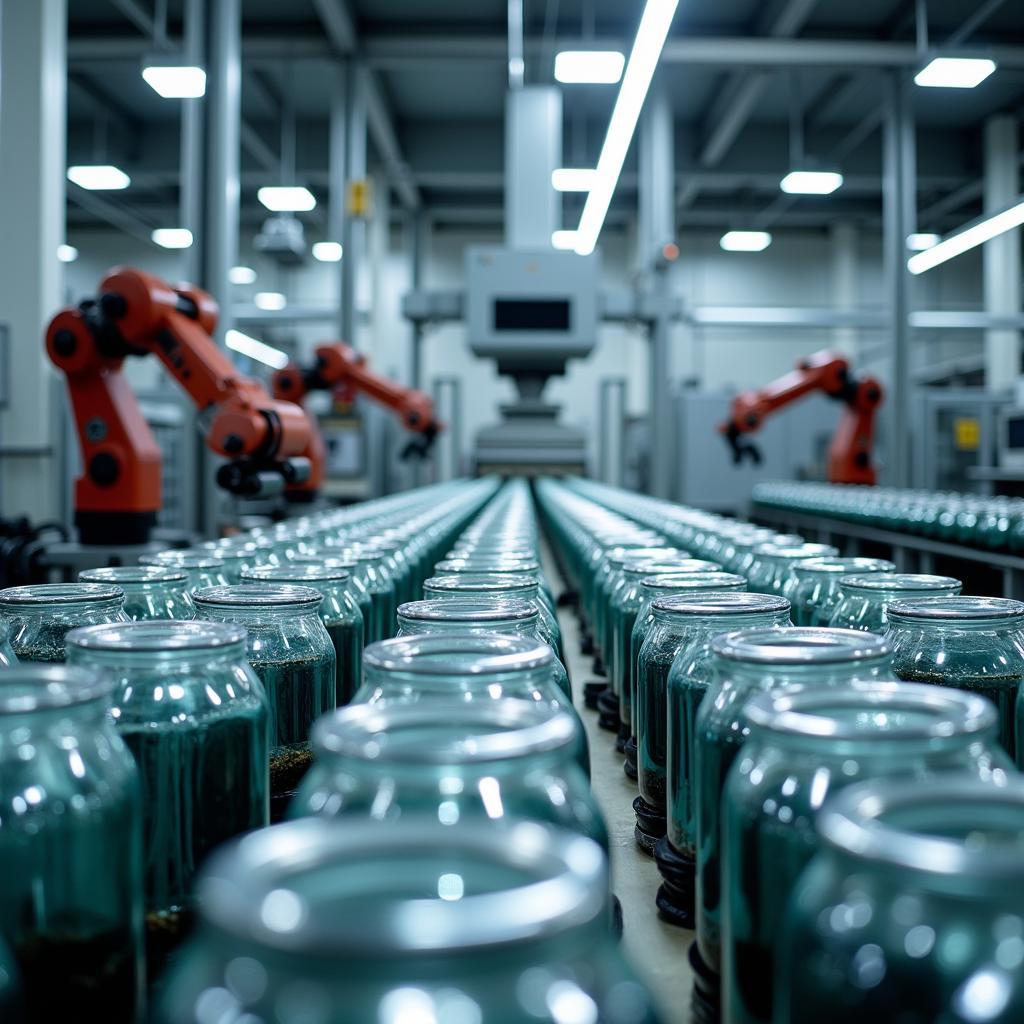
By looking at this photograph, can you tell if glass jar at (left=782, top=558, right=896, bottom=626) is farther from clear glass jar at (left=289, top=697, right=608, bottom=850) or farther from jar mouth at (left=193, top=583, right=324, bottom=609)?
clear glass jar at (left=289, top=697, right=608, bottom=850)

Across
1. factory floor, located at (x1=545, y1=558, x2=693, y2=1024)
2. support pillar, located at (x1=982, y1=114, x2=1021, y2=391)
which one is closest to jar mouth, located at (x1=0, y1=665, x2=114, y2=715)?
factory floor, located at (x1=545, y1=558, x2=693, y2=1024)

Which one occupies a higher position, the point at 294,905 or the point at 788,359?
the point at 788,359

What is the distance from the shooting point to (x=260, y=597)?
87 centimetres

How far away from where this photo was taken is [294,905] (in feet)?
1.01

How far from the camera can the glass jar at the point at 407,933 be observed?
11.2 inches

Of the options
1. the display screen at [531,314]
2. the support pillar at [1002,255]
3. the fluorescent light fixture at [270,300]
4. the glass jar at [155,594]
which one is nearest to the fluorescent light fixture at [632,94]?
the display screen at [531,314]

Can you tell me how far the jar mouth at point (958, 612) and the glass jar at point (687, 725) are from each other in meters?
0.09

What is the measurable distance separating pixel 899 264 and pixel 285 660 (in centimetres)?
806

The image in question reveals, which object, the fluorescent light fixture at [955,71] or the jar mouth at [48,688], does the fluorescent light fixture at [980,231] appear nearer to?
the fluorescent light fixture at [955,71]

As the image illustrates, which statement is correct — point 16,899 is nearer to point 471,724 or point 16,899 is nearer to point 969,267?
point 471,724

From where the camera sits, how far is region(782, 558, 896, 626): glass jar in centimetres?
110

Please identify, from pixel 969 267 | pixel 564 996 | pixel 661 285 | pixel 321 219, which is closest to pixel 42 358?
pixel 564 996

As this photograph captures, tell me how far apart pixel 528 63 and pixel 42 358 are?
6.37m

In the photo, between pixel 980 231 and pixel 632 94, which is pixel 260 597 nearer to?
pixel 632 94
